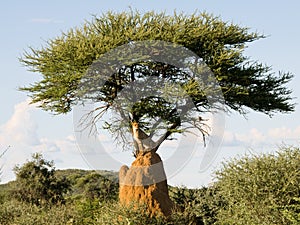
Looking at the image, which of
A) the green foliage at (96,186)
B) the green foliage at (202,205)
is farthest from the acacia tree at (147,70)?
the green foliage at (96,186)

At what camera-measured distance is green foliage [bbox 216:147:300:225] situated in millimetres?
16375

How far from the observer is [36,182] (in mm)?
28422

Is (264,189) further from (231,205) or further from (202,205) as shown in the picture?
(202,205)

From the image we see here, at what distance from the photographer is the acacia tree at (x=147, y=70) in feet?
68.0

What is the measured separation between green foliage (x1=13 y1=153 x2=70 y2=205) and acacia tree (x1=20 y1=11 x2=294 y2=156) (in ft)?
20.8

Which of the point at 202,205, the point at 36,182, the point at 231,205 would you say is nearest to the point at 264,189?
the point at 231,205


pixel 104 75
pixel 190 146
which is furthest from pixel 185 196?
pixel 104 75

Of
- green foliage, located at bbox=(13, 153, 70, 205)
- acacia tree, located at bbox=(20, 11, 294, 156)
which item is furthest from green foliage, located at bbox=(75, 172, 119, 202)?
acacia tree, located at bbox=(20, 11, 294, 156)

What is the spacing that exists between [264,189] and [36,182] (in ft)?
48.9

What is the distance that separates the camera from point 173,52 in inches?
834

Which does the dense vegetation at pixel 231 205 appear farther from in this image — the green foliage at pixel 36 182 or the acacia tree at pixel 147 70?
the green foliage at pixel 36 182

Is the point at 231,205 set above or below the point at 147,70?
below

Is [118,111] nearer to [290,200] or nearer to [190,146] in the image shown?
[190,146]

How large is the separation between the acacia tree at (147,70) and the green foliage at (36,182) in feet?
20.8
